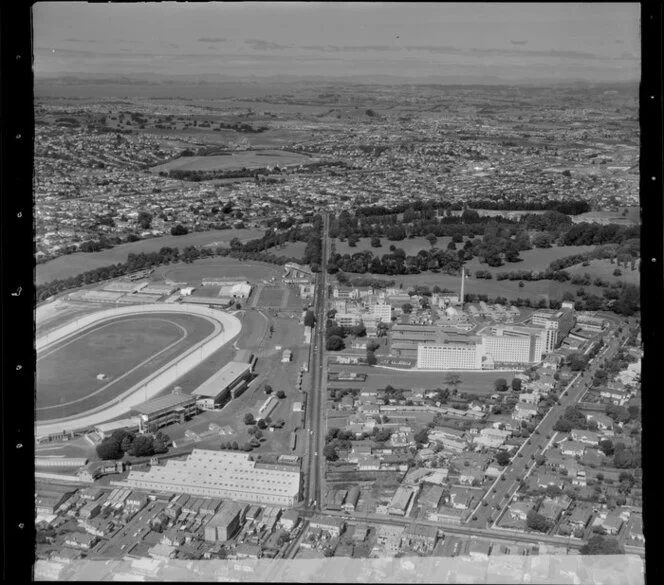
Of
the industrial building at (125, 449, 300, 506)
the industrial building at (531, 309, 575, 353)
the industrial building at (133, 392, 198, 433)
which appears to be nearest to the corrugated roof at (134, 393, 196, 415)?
the industrial building at (133, 392, 198, 433)

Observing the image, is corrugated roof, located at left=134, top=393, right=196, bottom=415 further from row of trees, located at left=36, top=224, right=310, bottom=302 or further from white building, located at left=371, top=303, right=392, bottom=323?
white building, located at left=371, top=303, right=392, bottom=323

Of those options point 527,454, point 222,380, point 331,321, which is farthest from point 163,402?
point 527,454

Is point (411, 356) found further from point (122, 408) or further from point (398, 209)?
point (122, 408)

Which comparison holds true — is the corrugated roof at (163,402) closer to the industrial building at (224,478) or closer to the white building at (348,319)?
the industrial building at (224,478)

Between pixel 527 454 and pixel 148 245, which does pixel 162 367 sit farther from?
pixel 527 454

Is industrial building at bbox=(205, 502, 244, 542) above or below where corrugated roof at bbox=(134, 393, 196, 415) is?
below

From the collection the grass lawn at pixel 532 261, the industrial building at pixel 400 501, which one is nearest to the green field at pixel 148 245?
the grass lawn at pixel 532 261
